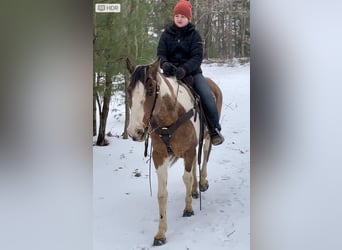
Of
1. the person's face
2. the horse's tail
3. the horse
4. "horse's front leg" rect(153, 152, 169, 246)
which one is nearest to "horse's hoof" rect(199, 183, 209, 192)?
the horse

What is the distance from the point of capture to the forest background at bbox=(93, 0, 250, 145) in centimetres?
99

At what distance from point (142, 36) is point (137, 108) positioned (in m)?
0.21

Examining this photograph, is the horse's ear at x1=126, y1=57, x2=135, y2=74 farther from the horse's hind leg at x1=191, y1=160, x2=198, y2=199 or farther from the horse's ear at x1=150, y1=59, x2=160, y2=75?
the horse's hind leg at x1=191, y1=160, x2=198, y2=199

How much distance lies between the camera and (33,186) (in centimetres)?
103

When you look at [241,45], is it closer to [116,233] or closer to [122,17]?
[122,17]

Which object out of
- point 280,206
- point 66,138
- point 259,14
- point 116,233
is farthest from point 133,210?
point 259,14

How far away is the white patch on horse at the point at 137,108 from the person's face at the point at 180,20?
0.20m

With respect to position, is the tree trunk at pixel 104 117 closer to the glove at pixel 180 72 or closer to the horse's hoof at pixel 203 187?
the glove at pixel 180 72

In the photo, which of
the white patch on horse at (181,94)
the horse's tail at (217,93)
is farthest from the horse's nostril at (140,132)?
the horse's tail at (217,93)

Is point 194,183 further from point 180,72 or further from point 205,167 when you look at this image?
point 180,72

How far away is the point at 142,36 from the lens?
39.8 inches

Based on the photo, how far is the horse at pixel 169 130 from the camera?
0.98m

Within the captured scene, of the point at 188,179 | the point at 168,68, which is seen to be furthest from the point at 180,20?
the point at 188,179

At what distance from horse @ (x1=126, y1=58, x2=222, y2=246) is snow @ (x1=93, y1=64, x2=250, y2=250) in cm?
2
